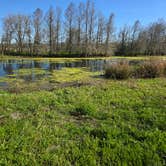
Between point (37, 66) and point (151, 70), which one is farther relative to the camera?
point (37, 66)

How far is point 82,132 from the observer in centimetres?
→ 340

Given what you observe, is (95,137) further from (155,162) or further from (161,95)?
(161,95)

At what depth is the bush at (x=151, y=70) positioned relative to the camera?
10896 millimetres

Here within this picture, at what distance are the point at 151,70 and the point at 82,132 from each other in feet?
29.3

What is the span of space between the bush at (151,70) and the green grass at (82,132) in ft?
19.0

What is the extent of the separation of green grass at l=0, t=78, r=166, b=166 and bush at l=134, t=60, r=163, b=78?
19.0 ft

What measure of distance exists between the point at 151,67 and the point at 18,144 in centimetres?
993

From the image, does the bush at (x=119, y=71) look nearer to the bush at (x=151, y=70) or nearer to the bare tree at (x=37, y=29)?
the bush at (x=151, y=70)

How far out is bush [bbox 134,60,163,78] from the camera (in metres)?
10.9

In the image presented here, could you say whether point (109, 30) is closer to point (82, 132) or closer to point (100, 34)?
point (100, 34)

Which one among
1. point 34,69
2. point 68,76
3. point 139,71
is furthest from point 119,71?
point 34,69

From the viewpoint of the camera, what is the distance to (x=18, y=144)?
2.92m

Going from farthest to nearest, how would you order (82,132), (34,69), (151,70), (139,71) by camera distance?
(34,69)
(139,71)
(151,70)
(82,132)

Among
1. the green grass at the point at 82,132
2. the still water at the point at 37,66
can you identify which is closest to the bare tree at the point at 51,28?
the still water at the point at 37,66
